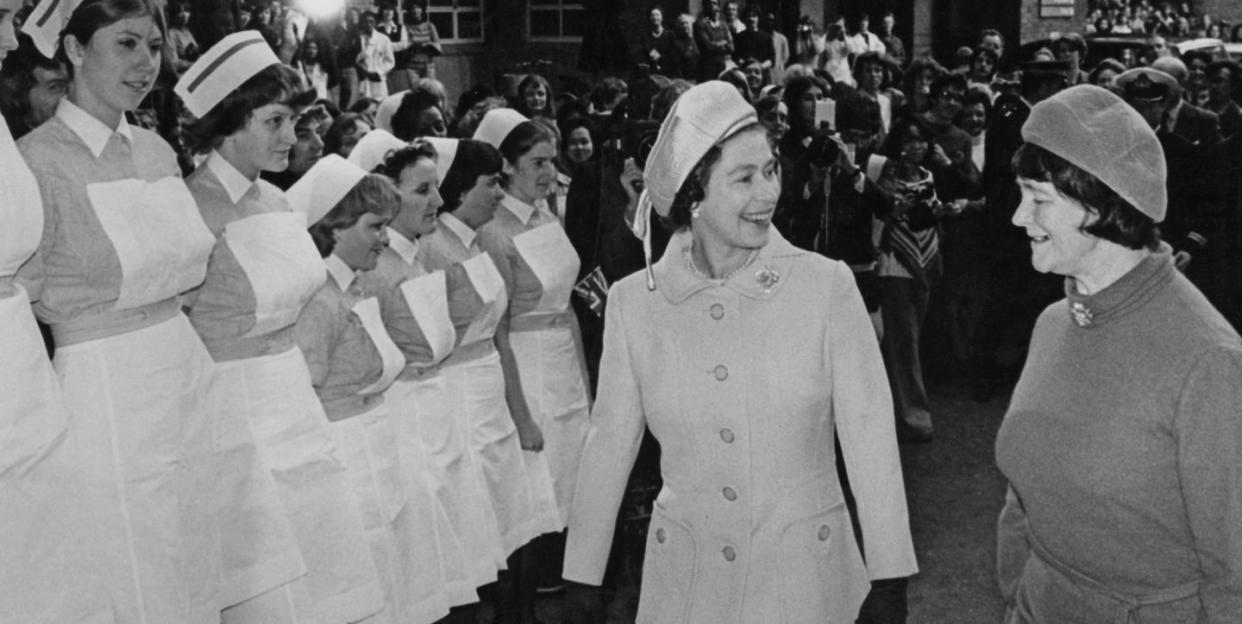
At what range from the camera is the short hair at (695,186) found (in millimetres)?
3457

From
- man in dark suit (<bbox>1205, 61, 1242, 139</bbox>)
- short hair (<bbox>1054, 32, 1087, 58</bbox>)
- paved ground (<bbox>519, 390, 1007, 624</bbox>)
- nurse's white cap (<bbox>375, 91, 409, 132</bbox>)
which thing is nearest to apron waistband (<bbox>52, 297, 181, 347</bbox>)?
paved ground (<bbox>519, 390, 1007, 624</bbox>)

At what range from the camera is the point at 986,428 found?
9.14 meters

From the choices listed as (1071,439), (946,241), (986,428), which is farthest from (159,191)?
(946,241)

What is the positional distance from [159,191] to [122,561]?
95cm

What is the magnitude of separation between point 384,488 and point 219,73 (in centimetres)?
137

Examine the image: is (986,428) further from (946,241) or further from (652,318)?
(652,318)

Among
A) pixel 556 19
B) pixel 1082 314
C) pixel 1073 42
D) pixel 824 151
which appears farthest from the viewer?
pixel 556 19

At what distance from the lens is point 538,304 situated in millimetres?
6102

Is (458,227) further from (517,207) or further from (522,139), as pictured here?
(522,139)

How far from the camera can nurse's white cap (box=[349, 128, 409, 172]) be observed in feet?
18.2

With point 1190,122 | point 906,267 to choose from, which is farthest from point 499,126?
point 1190,122

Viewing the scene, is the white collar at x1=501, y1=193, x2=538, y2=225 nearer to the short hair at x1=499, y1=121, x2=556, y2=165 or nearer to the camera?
the short hair at x1=499, y1=121, x2=556, y2=165

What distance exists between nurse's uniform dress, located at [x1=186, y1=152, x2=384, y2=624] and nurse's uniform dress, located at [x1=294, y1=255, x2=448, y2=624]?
14 cm

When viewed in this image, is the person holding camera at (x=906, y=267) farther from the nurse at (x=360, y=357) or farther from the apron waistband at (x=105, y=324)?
the apron waistband at (x=105, y=324)
